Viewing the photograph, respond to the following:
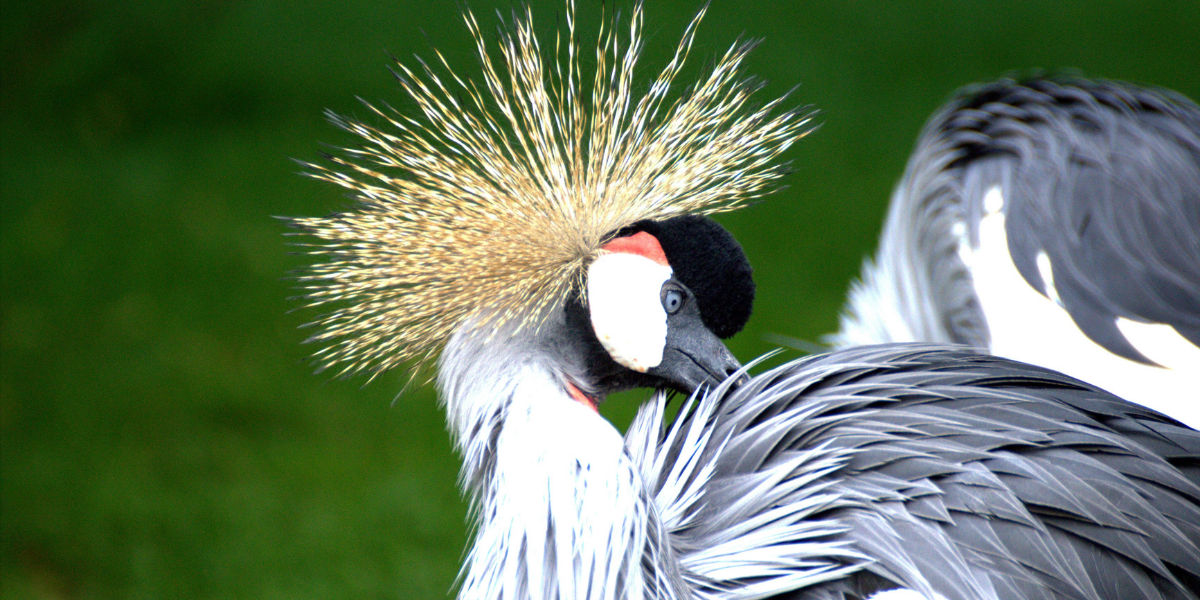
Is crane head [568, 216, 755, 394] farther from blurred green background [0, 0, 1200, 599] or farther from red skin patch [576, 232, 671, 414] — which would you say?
blurred green background [0, 0, 1200, 599]

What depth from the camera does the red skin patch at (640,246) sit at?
89 cm

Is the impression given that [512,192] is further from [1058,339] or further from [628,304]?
[1058,339]

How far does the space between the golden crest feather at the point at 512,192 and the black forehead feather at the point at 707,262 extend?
50 mm

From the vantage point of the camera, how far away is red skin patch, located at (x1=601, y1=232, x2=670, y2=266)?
2.92 feet

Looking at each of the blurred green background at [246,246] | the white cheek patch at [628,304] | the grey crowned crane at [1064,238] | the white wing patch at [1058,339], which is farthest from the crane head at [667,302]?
the blurred green background at [246,246]

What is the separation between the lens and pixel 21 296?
8.00ft

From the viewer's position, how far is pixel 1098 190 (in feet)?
4.52

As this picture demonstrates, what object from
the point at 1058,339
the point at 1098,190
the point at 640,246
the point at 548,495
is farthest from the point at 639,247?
the point at 1098,190

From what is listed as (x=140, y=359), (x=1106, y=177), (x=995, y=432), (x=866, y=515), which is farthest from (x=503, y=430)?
(x=140, y=359)

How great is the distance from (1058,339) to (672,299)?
→ 0.68 metres

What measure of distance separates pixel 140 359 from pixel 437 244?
5.64ft

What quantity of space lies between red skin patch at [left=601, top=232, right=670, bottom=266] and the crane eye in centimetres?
2

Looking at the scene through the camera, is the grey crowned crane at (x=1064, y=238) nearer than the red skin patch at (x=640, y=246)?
No

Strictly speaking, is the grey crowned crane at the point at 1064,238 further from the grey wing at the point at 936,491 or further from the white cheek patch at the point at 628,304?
the white cheek patch at the point at 628,304
